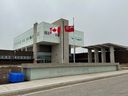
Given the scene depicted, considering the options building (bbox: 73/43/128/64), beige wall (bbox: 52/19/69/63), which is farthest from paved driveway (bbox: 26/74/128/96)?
building (bbox: 73/43/128/64)

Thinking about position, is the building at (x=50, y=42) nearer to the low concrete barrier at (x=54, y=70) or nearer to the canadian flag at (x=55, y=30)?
the canadian flag at (x=55, y=30)

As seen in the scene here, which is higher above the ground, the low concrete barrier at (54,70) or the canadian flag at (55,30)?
the canadian flag at (55,30)

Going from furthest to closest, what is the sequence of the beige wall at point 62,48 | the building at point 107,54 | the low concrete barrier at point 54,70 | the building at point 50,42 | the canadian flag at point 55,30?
the building at point 107,54 → the beige wall at point 62,48 → the canadian flag at point 55,30 → the building at point 50,42 → the low concrete barrier at point 54,70

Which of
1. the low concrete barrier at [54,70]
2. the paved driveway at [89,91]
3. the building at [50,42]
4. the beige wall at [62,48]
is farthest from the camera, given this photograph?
the beige wall at [62,48]

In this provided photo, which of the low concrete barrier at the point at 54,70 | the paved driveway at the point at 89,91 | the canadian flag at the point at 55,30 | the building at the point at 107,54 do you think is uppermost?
the canadian flag at the point at 55,30

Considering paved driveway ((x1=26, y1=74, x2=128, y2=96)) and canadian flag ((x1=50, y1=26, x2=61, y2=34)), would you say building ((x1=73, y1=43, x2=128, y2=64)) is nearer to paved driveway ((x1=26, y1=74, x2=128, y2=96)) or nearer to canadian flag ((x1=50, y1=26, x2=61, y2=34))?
canadian flag ((x1=50, y1=26, x2=61, y2=34))

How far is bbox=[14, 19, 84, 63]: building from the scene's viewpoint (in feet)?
188

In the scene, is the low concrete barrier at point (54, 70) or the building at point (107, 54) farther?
the building at point (107, 54)

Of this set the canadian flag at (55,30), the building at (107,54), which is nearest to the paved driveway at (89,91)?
the canadian flag at (55,30)

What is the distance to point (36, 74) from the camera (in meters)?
16.8

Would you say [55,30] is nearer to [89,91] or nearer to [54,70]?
[54,70]

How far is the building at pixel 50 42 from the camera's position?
57250mm

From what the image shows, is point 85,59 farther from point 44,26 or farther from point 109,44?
point 44,26

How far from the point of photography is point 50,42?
190ft
